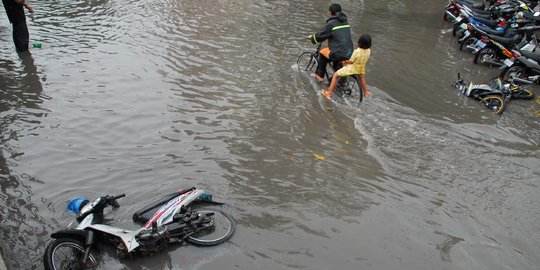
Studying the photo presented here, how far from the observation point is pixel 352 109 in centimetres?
830

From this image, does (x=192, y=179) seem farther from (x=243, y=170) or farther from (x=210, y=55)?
(x=210, y=55)

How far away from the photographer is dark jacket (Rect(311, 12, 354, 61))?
28.6ft

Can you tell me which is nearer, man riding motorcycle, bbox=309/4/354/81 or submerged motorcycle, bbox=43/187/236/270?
submerged motorcycle, bbox=43/187/236/270

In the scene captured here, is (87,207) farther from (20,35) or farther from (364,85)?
(20,35)

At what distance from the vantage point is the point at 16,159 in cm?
607

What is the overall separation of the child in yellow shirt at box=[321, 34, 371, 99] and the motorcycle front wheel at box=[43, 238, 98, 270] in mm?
5922

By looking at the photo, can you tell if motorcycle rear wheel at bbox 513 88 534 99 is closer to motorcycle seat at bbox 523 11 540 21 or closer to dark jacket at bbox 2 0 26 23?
motorcycle seat at bbox 523 11 540 21

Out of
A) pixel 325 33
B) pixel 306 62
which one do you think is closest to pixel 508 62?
pixel 325 33

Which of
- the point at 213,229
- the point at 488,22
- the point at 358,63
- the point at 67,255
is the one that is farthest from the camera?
the point at 488,22

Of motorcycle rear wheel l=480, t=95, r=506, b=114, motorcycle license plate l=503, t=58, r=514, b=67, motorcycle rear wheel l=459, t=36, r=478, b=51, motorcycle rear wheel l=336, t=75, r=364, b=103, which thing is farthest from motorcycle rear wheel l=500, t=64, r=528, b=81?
motorcycle rear wheel l=336, t=75, r=364, b=103

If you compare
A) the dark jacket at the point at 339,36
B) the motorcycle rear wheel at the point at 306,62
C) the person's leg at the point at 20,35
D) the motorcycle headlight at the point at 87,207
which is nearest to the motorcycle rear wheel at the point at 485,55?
the dark jacket at the point at 339,36

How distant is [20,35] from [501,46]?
12424 mm

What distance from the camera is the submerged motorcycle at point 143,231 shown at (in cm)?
413

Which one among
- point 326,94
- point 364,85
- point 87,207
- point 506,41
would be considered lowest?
point 87,207
